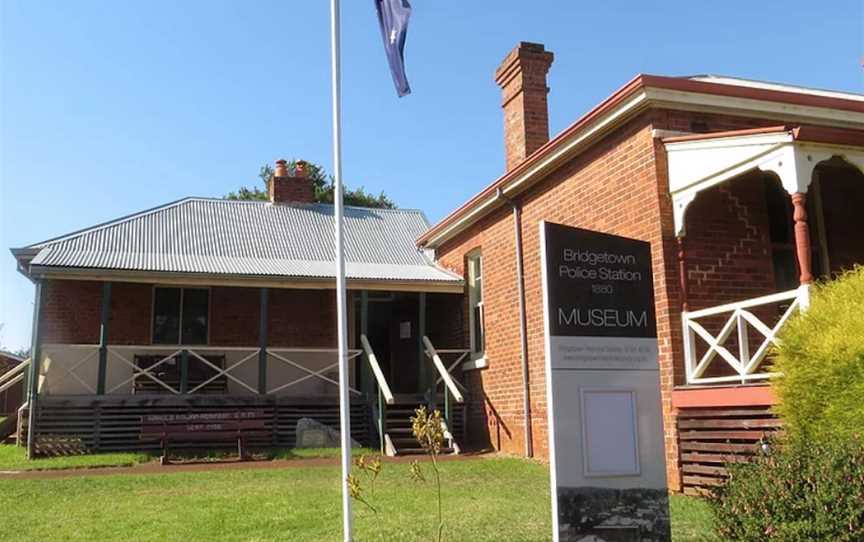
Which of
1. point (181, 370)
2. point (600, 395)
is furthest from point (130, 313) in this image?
point (600, 395)

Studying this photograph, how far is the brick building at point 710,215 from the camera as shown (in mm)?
7988

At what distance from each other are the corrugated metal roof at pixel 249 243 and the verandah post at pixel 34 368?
715mm

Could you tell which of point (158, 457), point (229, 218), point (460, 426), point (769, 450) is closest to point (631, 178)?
point (769, 450)

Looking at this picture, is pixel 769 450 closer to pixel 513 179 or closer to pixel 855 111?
pixel 855 111

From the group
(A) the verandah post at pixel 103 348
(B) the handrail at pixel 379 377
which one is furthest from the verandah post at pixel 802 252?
(A) the verandah post at pixel 103 348

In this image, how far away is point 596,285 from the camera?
531 centimetres

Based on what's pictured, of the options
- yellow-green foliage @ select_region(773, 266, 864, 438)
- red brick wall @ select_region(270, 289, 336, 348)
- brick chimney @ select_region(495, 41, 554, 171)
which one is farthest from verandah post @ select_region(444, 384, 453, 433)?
yellow-green foliage @ select_region(773, 266, 864, 438)

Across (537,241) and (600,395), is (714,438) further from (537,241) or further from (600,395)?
(537,241)

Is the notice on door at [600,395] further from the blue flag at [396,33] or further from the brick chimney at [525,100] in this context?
the brick chimney at [525,100]

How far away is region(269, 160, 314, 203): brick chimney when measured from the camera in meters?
20.5

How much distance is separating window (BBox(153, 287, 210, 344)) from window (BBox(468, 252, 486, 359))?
5598 mm

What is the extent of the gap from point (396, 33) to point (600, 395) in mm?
4556

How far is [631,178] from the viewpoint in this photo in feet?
32.1

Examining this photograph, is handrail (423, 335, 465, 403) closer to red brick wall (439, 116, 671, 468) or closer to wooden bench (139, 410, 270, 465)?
red brick wall (439, 116, 671, 468)
